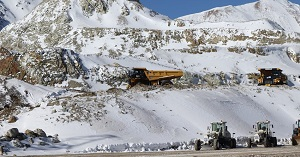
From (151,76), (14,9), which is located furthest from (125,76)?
(14,9)

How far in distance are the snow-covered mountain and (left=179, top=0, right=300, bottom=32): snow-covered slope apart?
189 feet

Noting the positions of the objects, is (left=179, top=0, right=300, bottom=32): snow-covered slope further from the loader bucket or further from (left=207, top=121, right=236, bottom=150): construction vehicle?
(left=207, top=121, right=236, bottom=150): construction vehicle

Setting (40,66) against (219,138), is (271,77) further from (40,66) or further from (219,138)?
(219,138)

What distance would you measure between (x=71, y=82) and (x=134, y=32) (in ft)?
89.0

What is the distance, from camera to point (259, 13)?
144m

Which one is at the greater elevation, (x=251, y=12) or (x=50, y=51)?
(x=251, y=12)

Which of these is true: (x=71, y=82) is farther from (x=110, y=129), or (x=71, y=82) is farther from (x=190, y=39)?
(x=190, y=39)

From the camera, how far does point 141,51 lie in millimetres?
64250

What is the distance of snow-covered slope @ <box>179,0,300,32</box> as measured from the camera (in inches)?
5221

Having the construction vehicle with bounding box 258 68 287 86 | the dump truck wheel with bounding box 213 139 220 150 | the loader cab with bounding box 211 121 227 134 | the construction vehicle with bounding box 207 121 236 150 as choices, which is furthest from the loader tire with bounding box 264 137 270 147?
the construction vehicle with bounding box 258 68 287 86

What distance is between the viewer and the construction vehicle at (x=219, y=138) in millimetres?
23078

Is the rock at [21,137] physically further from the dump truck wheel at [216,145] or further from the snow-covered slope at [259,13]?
the snow-covered slope at [259,13]

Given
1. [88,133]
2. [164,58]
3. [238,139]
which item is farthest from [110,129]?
[164,58]

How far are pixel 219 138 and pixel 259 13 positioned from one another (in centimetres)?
12597
